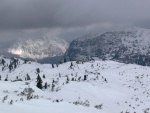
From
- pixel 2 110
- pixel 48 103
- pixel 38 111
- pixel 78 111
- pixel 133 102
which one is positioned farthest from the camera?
pixel 133 102

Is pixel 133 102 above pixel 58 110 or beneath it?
beneath

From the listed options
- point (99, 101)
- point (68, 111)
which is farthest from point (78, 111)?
point (99, 101)

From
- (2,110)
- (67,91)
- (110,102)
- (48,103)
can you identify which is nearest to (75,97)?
(67,91)

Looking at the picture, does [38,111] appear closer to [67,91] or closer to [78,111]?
[78,111]

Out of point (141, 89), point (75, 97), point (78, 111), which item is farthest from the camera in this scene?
point (141, 89)

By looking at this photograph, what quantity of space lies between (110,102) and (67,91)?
690 inches

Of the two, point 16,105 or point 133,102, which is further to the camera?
point 133,102

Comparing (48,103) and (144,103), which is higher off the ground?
(48,103)

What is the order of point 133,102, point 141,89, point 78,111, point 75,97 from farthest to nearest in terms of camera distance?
point 141,89
point 133,102
point 75,97
point 78,111

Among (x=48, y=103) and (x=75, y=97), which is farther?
(x=75, y=97)

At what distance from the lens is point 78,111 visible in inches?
1254

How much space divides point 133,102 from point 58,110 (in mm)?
97849

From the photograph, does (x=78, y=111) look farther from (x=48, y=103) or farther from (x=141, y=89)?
(x=141, y=89)

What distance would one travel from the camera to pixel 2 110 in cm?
2739
